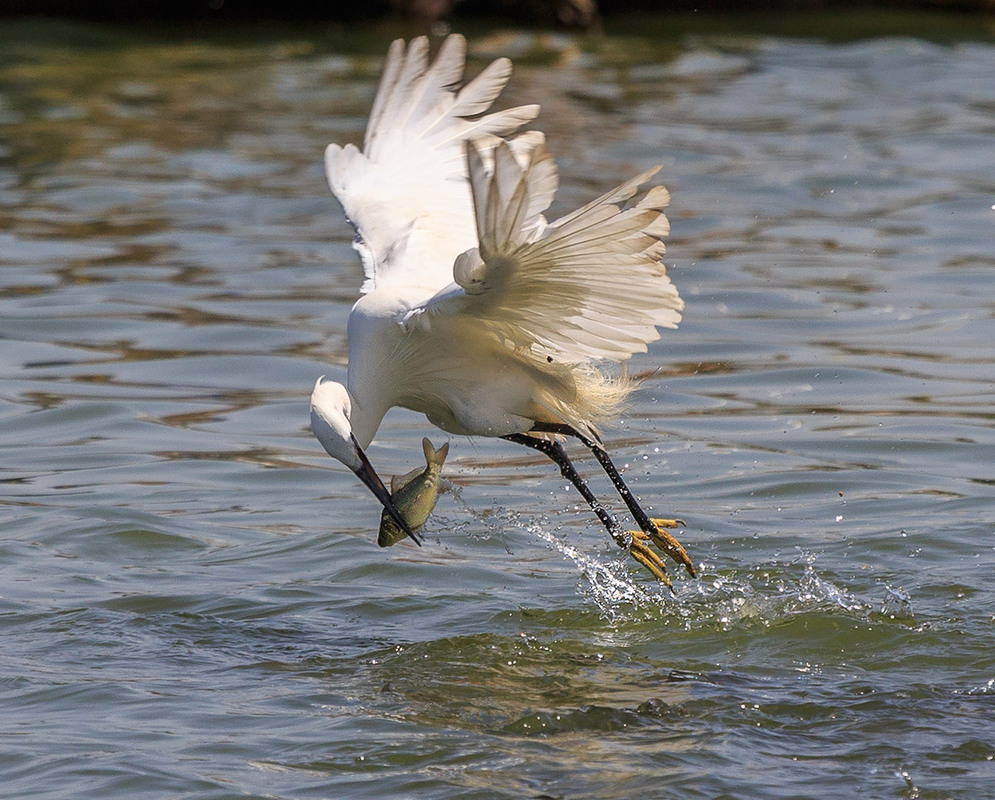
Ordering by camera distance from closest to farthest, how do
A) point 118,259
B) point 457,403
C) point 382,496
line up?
1. point 382,496
2. point 457,403
3. point 118,259

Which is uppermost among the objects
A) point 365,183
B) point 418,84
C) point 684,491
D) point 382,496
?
point 418,84

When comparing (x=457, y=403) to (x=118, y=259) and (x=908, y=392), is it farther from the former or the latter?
(x=118, y=259)

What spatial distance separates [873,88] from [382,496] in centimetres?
1286

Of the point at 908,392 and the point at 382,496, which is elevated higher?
the point at 382,496

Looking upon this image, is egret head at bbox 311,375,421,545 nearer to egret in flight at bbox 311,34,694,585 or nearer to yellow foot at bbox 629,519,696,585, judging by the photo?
egret in flight at bbox 311,34,694,585

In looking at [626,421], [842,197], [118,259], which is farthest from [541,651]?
[842,197]

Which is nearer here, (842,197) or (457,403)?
(457,403)

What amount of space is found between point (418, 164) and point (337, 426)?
6.95 ft

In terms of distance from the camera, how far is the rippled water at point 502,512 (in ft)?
15.3

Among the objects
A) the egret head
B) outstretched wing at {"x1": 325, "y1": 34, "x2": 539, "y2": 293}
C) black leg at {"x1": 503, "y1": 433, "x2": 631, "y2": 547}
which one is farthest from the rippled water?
outstretched wing at {"x1": 325, "y1": 34, "x2": 539, "y2": 293}

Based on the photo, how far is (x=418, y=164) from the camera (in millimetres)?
6785

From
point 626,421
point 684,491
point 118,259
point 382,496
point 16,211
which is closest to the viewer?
point 382,496

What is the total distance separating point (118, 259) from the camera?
11.5 metres

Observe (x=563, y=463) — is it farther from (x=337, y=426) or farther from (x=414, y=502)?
(x=337, y=426)
